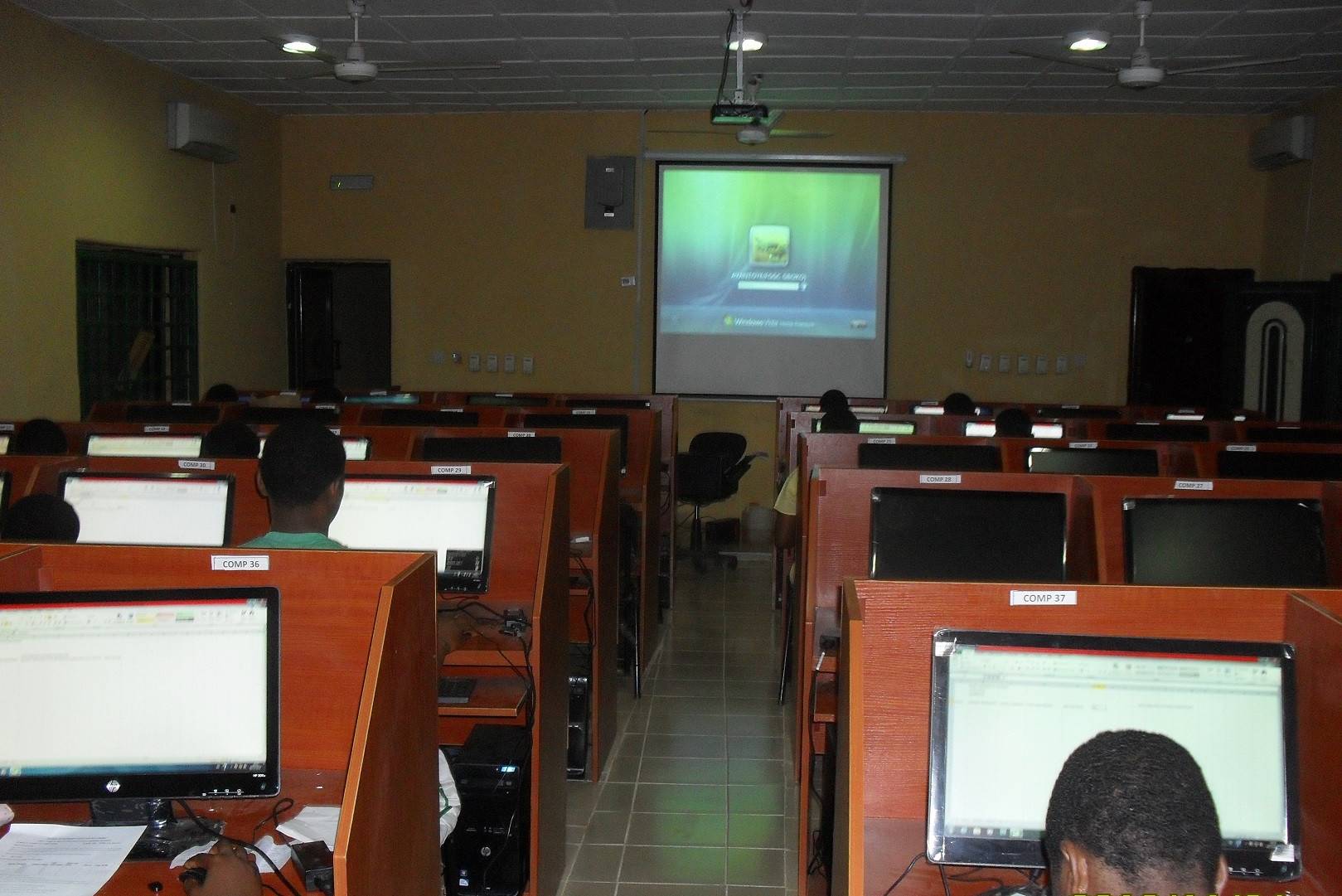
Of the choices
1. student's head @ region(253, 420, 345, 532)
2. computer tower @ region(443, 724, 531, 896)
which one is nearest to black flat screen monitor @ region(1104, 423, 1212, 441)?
computer tower @ region(443, 724, 531, 896)

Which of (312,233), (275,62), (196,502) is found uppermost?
(275,62)

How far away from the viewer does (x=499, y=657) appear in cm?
290

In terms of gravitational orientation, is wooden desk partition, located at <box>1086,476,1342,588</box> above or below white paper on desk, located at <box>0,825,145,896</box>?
above

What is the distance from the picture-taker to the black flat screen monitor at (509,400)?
7270mm

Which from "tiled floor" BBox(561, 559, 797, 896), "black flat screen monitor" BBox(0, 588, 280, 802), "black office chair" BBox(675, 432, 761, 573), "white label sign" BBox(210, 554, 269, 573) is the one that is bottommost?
"tiled floor" BBox(561, 559, 797, 896)

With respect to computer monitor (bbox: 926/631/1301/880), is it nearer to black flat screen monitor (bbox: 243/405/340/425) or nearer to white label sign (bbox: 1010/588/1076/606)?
white label sign (bbox: 1010/588/1076/606)

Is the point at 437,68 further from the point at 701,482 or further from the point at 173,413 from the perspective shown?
the point at 701,482

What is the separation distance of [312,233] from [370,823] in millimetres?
9235

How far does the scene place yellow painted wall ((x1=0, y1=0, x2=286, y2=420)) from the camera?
21.8 feet

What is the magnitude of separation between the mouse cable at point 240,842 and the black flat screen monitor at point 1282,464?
13.3ft

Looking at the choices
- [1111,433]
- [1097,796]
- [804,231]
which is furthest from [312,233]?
[1097,796]

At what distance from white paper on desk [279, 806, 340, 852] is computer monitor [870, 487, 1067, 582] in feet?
5.29

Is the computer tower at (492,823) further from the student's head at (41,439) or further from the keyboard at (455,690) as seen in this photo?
the student's head at (41,439)

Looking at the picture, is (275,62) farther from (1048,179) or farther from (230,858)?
(230,858)
